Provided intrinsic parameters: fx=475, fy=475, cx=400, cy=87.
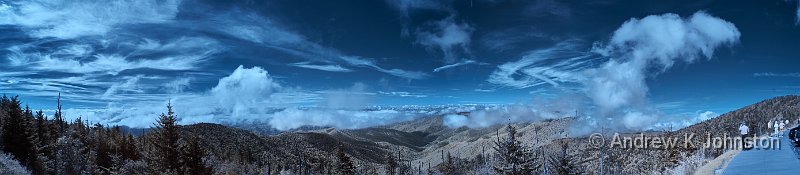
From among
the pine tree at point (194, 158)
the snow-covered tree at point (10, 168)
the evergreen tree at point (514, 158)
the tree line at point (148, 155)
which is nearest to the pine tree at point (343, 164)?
the tree line at point (148, 155)

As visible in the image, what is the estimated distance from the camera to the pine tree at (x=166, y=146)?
76.8ft

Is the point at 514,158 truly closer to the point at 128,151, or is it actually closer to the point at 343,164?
the point at 343,164

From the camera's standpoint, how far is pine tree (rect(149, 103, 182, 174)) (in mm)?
23422

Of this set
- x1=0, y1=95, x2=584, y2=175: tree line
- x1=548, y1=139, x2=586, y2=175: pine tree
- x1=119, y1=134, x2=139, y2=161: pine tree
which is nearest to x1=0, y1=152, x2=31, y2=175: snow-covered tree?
x1=0, y1=95, x2=584, y2=175: tree line

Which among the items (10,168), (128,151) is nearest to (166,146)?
(10,168)

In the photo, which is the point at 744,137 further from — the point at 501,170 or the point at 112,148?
the point at 112,148

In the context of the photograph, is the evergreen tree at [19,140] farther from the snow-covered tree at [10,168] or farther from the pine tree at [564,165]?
the pine tree at [564,165]

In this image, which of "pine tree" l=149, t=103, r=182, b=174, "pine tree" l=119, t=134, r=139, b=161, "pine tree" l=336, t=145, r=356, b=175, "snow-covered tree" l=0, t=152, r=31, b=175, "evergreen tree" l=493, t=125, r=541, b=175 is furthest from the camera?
"pine tree" l=119, t=134, r=139, b=161

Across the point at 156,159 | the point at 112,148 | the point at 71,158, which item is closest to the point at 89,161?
the point at 71,158

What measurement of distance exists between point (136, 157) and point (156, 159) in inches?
1497

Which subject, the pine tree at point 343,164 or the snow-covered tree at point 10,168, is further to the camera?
the pine tree at point 343,164

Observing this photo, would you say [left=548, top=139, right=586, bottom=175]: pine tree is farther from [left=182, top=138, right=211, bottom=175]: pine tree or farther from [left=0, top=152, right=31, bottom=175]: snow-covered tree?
[left=0, top=152, right=31, bottom=175]: snow-covered tree

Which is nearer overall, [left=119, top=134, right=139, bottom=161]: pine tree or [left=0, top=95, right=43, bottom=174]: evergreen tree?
[left=0, top=95, right=43, bottom=174]: evergreen tree

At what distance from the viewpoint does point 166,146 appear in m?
23.5
